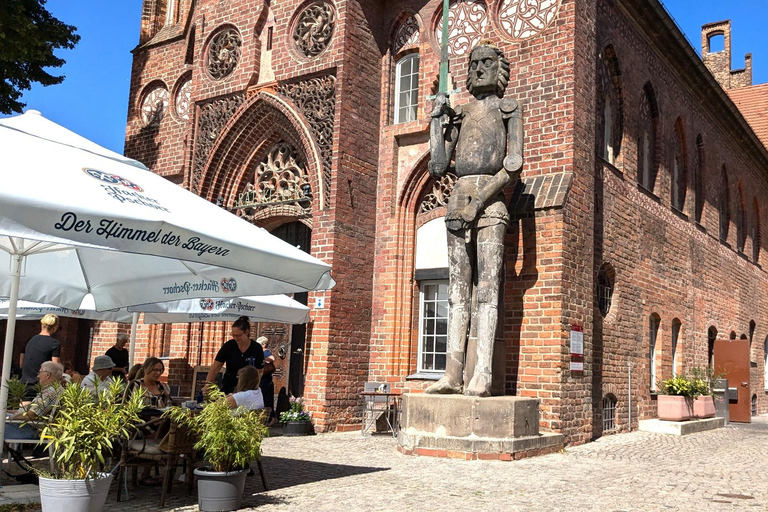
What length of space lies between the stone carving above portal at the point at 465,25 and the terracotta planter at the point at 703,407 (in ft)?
26.3

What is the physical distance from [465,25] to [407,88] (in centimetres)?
152

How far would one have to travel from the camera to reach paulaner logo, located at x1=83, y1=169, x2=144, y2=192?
533 cm

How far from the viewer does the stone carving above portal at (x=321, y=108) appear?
12.9 meters

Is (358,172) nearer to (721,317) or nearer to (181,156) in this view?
(181,156)

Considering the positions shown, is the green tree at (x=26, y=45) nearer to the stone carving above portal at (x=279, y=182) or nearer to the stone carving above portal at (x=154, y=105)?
the stone carving above portal at (x=154, y=105)

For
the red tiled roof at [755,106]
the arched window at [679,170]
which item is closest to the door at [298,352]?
the arched window at [679,170]

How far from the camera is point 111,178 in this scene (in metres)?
5.49

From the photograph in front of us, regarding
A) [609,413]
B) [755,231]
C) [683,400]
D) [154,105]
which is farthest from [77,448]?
[755,231]

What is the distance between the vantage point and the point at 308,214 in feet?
44.2

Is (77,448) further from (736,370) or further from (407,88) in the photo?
(736,370)

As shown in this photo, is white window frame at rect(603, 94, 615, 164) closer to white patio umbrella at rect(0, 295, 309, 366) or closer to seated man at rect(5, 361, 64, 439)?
white patio umbrella at rect(0, 295, 309, 366)

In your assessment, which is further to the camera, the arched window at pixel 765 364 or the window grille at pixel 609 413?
the arched window at pixel 765 364

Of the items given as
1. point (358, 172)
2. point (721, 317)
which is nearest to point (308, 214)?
point (358, 172)

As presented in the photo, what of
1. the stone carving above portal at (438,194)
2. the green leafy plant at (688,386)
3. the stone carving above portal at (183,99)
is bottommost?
the green leafy plant at (688,386)
